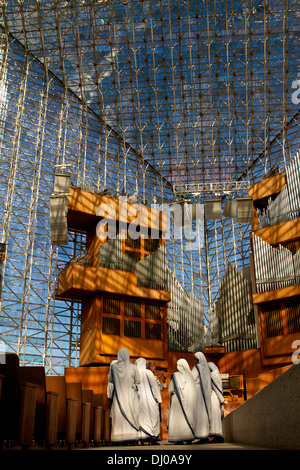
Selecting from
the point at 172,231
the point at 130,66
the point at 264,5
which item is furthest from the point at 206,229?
the point at 264,5

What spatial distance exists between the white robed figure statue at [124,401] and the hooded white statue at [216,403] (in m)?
1.80

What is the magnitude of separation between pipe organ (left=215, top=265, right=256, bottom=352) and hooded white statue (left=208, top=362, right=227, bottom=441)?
10.3 meters

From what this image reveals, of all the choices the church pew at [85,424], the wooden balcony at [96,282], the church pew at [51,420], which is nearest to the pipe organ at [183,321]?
the wooden balcony at [96,282]

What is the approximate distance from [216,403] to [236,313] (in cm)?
1106

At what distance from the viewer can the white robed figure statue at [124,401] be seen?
8383 mm

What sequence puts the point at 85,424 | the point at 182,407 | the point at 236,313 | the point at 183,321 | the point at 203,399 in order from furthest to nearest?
the point at 183,321 → the point at 236,313 → the point at 203,399 → the point at 182,407 → the point at 85,424

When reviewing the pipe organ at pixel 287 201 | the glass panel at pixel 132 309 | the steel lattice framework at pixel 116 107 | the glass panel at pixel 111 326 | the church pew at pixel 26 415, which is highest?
the steel lattice framework at pixel 116 107

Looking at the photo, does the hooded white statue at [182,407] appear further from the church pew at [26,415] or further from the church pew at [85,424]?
the church pew at [26,415]

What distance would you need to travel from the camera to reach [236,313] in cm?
2098

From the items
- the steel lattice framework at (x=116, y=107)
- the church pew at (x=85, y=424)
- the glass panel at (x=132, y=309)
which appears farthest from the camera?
the steel lattice framework at (x=116, y=107)

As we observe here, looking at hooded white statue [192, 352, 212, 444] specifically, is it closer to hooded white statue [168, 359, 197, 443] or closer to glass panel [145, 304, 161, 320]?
hooded white statue [168, 359, 197, 443]

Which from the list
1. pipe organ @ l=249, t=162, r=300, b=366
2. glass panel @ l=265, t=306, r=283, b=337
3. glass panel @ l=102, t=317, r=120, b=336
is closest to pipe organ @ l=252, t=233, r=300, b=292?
pipe organ @ l=249, t=162, r=300, b=366

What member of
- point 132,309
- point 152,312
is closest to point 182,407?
point 132,309

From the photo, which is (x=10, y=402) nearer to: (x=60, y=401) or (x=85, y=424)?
(x=60, y=401)
